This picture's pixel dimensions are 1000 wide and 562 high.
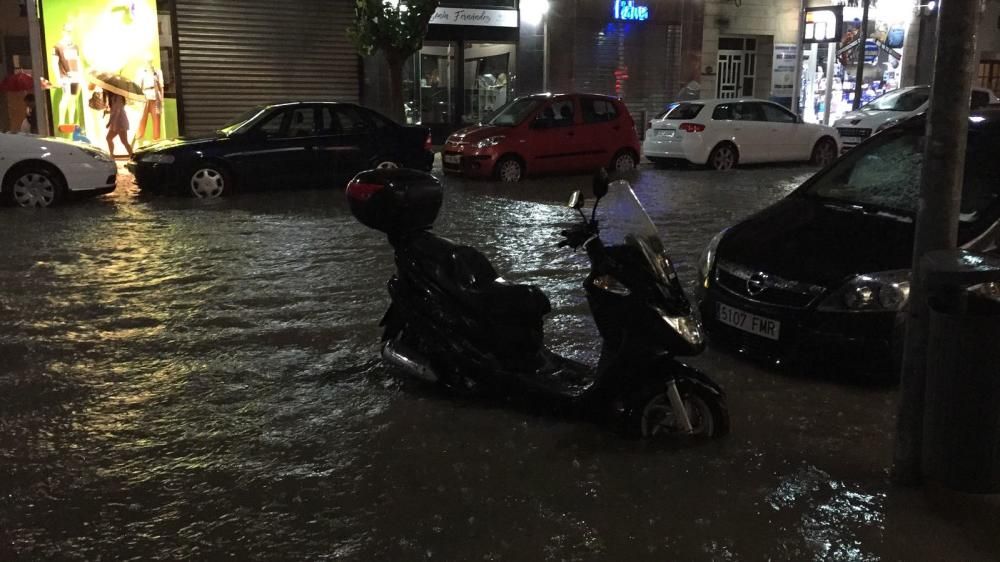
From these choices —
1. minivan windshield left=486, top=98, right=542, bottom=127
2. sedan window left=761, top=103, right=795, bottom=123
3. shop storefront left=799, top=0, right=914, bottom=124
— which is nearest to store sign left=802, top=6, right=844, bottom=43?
shop storefront left=799, top=0, right=914, bottom=124

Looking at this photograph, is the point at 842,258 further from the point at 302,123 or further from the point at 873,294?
the point at 302,123

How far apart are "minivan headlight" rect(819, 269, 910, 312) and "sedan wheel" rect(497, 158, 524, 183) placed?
32.7 ft

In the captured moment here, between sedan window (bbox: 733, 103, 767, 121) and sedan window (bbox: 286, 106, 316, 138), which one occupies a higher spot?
sedan window (bbox: 733, 103, 767, 121)

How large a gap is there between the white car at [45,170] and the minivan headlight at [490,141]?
229 inches

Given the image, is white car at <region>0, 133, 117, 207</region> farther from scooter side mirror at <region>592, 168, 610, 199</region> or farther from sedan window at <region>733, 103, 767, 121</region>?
sedan window at <region>733, 103, 767, 121</region>

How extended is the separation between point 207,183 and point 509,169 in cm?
498

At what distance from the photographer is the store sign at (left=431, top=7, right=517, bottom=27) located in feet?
66.4

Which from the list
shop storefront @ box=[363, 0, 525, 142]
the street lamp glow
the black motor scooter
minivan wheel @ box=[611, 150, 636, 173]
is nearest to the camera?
the black motor scooter

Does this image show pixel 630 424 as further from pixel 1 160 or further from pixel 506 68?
pixel 506 68

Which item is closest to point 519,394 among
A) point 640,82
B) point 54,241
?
point 54,241

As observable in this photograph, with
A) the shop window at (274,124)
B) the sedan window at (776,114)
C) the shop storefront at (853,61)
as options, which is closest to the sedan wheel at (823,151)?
the sedan window at (776,114)

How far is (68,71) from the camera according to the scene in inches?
661

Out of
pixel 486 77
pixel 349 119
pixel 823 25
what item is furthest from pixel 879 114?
pixel 349 119

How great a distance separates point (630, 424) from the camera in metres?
4.26
